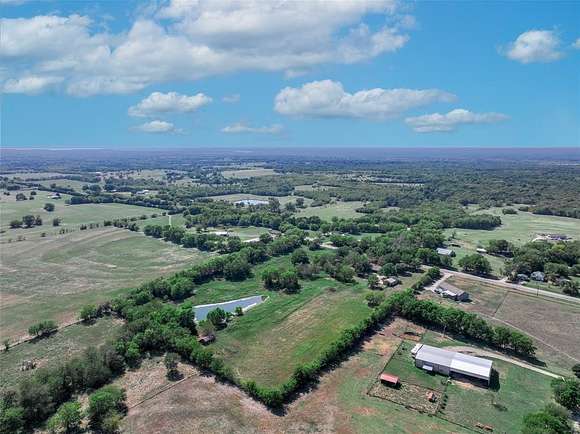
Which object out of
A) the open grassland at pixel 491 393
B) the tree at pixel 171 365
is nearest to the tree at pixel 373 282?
the open grassland at pixel 491 393

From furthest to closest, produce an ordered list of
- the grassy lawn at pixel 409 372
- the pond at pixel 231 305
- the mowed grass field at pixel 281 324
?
the pond at pixel 231 305 < the mowed grass field at pixel 281 324 < the grassy lawn at pixel 409 372

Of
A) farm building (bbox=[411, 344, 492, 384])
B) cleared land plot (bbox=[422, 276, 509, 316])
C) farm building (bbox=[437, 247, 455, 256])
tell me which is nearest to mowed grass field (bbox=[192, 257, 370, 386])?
farm building (bbox=[411, 344, 492, 384])

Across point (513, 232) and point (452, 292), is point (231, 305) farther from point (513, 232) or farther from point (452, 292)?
point (513, 232)

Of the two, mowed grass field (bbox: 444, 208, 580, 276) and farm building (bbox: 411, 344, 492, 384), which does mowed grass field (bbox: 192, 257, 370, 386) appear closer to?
farm building (bbox: 411, 344, 492, 384)

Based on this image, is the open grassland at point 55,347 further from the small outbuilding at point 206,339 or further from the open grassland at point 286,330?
the open grassland at point 286,330

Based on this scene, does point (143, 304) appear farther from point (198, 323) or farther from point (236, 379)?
point (236, 379)

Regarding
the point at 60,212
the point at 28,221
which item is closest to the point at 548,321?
the point at 28,221
